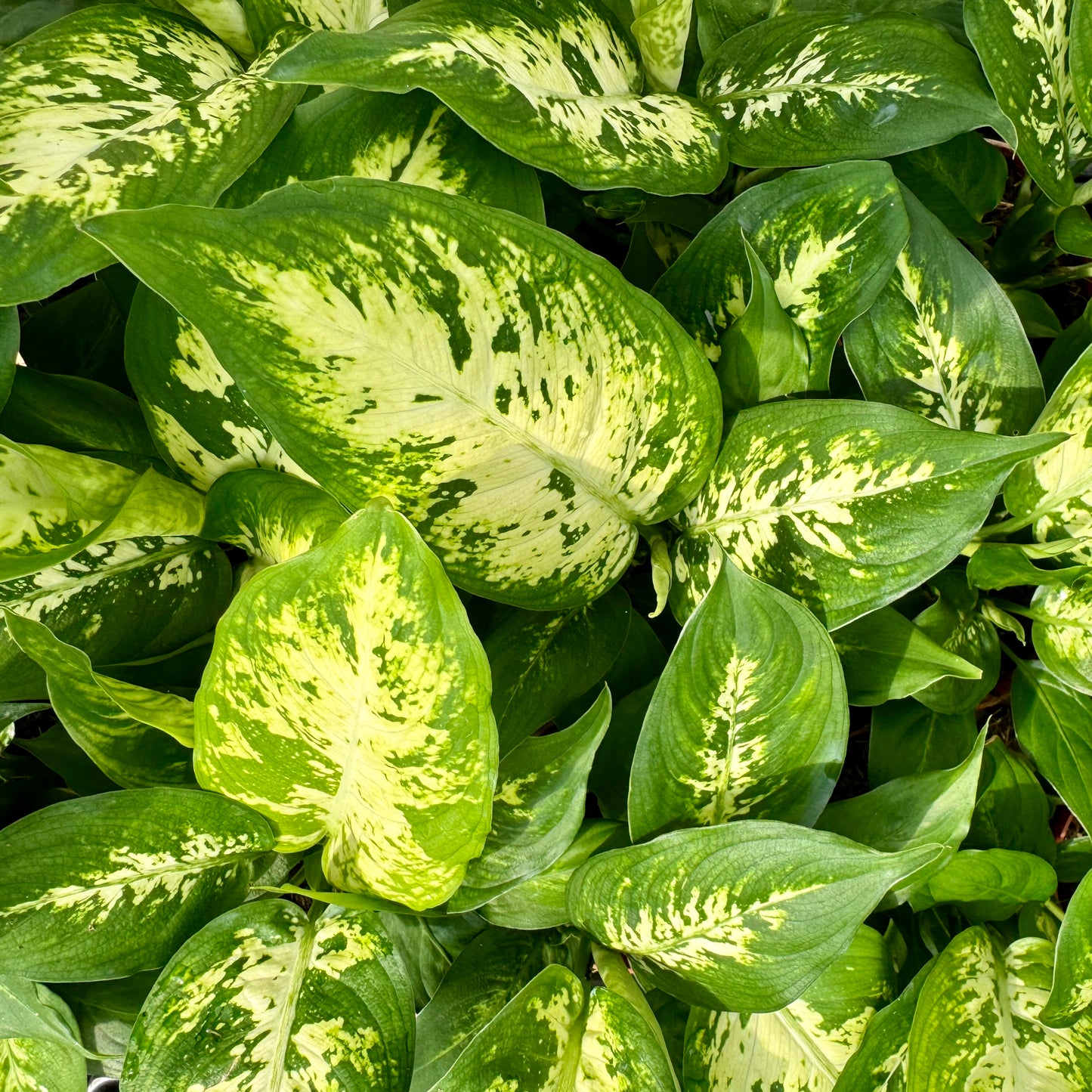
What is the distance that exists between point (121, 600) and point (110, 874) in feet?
0.76

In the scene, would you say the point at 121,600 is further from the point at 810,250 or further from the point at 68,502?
the point at 810,250

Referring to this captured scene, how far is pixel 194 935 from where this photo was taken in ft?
2.34

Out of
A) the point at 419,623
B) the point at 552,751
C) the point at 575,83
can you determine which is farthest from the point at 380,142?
the point at 552,751

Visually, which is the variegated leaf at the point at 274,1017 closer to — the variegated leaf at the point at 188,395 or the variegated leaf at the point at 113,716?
the variegated leaf at the point at 113,716

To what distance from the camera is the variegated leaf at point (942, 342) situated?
84 centimetres

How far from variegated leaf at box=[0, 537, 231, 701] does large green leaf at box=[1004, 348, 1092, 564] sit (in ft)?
2.49

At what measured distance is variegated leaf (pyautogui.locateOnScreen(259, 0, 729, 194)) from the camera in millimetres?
583

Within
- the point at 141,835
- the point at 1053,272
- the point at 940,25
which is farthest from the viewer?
the point at 1053,272

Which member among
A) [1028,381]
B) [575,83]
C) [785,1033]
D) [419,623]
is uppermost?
[575,83]

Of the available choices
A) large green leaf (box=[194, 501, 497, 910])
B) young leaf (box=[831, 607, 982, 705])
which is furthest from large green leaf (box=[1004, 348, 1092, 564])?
large green leaf (box=[194, 501, 497, 910])

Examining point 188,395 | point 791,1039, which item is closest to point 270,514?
point 188,395

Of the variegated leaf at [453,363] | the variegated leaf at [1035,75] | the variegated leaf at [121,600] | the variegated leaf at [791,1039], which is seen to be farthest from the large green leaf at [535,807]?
the variegated leaf at [1035,75]

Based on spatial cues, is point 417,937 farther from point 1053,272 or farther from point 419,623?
point 1053,272

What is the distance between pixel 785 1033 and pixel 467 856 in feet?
1.13
